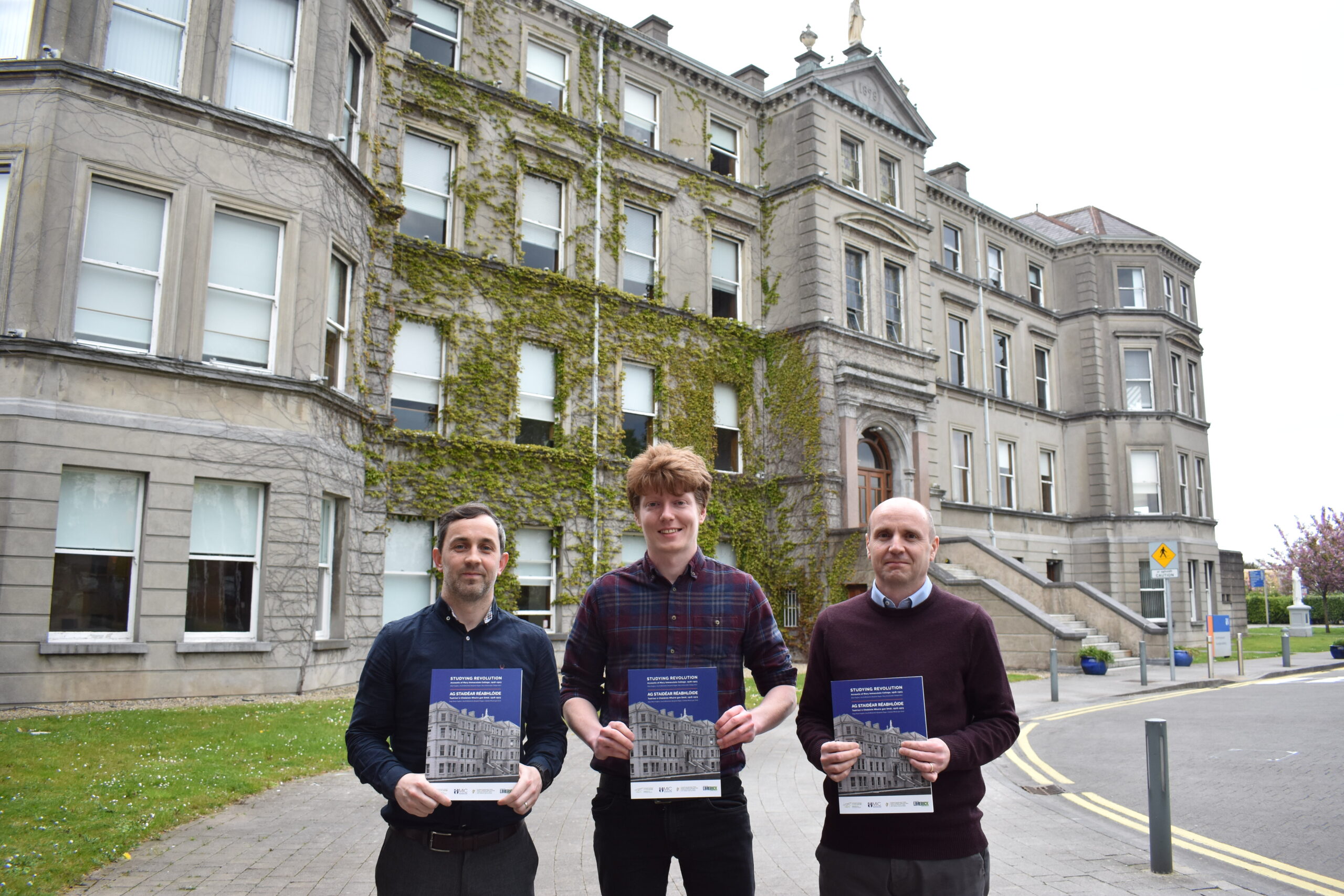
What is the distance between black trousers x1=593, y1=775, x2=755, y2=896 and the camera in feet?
11.7

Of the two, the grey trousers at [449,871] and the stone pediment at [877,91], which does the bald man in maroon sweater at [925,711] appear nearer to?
the grey trousers at [449,871]

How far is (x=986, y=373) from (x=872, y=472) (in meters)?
10.5

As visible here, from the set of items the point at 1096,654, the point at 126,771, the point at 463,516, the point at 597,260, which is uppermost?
the point at 597,260

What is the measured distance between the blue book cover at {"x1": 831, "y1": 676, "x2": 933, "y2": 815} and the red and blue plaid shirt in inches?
17.1

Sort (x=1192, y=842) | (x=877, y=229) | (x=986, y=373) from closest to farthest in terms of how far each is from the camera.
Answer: (x=1192, y=842) < (x=877, y=229) < (x=986, y=373)

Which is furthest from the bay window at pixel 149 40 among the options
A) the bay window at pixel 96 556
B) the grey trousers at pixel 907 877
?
the grey trousers at pixel 907 877

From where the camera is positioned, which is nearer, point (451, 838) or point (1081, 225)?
point (451, 838)

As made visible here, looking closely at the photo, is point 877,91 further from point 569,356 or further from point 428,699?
point 428,699

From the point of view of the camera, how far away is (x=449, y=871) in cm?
346

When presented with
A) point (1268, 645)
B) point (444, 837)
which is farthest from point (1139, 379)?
point (444, 837)

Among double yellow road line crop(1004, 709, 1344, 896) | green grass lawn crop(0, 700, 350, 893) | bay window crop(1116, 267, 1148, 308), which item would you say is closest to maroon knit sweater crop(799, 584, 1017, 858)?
double yellow road line crop(1004, 709, 1344, 896)

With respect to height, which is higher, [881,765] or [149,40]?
[149,40]

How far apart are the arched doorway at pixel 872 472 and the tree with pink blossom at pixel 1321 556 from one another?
145 ft

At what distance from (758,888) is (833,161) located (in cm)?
2344
